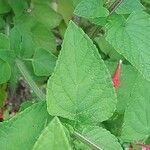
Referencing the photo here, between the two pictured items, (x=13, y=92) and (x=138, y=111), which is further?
(x=13, y=92)

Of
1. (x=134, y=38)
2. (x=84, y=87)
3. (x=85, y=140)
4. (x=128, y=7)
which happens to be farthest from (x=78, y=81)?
(x=128, y=7)

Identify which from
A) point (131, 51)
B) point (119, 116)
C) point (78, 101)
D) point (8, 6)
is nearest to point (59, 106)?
point (78, 101)

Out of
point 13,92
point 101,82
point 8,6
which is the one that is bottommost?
point 13,92

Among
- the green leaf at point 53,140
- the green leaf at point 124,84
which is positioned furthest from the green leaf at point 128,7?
the green leaf at point 53,140

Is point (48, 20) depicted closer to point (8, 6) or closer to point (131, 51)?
point (8, 6)

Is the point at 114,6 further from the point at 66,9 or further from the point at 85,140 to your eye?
the point at 85,140

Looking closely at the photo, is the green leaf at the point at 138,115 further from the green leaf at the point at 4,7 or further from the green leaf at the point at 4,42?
the green leaf at the point at 4,7

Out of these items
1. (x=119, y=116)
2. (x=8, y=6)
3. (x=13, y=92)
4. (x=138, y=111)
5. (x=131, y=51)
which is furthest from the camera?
(x=13, y=92)
